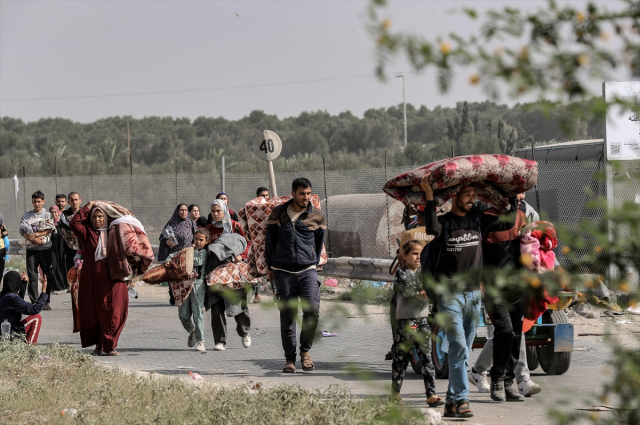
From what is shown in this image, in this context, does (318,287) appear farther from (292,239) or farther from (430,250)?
(430,250)

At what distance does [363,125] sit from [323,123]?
17.2 meters

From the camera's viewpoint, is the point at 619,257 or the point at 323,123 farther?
the point at 323,123

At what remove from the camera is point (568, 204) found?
1540 centimetres

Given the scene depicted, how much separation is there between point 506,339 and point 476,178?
1314mm

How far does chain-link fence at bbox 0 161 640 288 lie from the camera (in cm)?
1528

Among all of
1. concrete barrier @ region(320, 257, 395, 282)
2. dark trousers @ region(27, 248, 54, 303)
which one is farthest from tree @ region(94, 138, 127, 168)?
concrete barrier @ region(320, 257, 395, 282)

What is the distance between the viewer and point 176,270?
10227mm

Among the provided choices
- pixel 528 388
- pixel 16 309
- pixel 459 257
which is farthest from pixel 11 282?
pixel 528 388

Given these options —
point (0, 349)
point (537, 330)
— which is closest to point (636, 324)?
point (537, 330)

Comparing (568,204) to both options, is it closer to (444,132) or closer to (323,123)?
(444,132)

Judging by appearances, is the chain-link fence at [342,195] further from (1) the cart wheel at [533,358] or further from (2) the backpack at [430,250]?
(2) the backpack at [430,250]

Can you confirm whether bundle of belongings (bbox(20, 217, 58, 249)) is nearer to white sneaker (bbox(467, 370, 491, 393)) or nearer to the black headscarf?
the black headscarf

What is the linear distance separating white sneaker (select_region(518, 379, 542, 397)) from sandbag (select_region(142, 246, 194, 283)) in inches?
172

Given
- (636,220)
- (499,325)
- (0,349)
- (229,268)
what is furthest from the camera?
(229,268)
